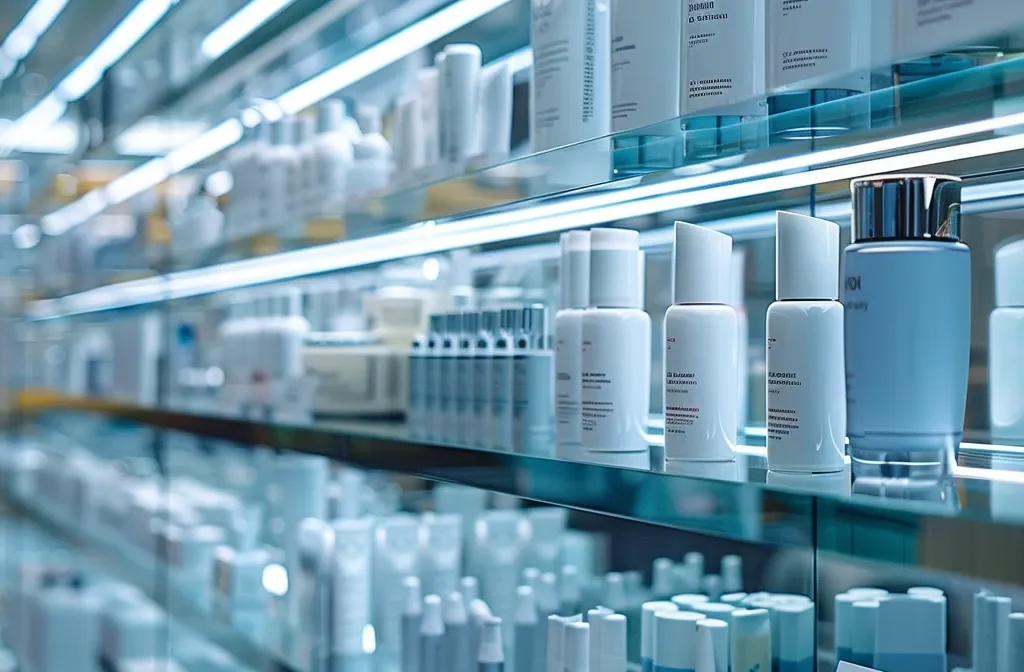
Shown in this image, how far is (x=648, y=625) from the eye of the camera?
908 millimetres

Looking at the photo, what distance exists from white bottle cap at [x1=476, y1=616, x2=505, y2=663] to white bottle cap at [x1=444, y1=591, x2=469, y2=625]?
0.05 meters

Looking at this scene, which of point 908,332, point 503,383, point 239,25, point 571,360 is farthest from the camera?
point 239,25

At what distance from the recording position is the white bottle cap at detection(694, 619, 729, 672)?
2.73 ft

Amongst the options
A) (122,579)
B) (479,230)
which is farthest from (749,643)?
(122,579)

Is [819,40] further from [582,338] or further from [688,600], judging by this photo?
[688,600]

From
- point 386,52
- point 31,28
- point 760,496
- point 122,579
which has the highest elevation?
point 31,28

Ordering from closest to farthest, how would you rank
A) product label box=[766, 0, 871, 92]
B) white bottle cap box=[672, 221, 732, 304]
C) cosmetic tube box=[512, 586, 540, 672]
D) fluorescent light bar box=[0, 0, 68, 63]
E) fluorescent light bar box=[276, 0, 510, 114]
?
product label box=[766, 0, 871, 92]
white bottle cap box=[672, 221, 732, 304]
cosmetic tube box=[512, 586, 540, 672]
fluorescent light bar box=[276, 0, 510, 114]
fluorescent light bar box=[0, 0, 68, 63]

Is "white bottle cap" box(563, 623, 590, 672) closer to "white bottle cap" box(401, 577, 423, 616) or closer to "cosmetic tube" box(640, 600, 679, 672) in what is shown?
"cosmetic tube" box(640, 600, 679, 672)

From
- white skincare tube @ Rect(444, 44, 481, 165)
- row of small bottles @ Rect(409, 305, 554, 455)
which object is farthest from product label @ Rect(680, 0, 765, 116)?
white skincare tube @ Rect(444, 44, 481, 165)

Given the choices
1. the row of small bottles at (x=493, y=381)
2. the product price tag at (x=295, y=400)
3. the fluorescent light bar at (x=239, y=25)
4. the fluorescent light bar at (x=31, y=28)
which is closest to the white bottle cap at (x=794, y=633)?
the row of small bottles at (x=493, y=381)

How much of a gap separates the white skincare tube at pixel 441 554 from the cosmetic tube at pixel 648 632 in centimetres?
39

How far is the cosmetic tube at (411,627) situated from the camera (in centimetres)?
121

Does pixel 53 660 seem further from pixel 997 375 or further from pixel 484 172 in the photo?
→ pixel 997 375

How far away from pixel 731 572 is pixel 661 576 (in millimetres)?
91
